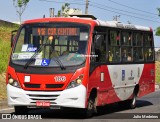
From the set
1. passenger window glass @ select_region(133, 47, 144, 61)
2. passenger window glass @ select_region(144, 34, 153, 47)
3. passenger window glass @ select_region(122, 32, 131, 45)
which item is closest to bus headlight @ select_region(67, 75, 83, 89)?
passenger window glass @ select_region(122, 32, 131, 45)

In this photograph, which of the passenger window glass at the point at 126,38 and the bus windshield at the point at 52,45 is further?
the passenger window glass at the point at 126,38

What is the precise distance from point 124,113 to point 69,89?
11.1 feet

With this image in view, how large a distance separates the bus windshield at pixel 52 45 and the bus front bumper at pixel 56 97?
0.72m

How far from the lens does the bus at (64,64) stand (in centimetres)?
1392

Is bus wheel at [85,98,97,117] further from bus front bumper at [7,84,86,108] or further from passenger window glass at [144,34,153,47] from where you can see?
passenger window glass at [144,34,153,47]

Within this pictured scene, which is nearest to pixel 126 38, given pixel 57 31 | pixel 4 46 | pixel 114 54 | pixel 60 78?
pixel 114 54

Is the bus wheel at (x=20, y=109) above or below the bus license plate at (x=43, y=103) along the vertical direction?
below

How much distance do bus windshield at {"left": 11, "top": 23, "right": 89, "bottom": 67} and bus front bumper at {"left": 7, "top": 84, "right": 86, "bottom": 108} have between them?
2.36 ft

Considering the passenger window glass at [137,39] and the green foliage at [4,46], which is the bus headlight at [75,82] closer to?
the passenger window glass at [137,39]

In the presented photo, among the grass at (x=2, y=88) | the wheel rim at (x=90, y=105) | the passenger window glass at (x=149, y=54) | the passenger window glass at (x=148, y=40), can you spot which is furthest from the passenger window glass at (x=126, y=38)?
the grass at (x=2, y=88)

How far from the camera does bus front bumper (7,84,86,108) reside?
13.8 m

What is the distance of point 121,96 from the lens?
17328 mm

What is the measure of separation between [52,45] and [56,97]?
1.53 meters

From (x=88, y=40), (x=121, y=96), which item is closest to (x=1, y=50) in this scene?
(x=121, y=96)
